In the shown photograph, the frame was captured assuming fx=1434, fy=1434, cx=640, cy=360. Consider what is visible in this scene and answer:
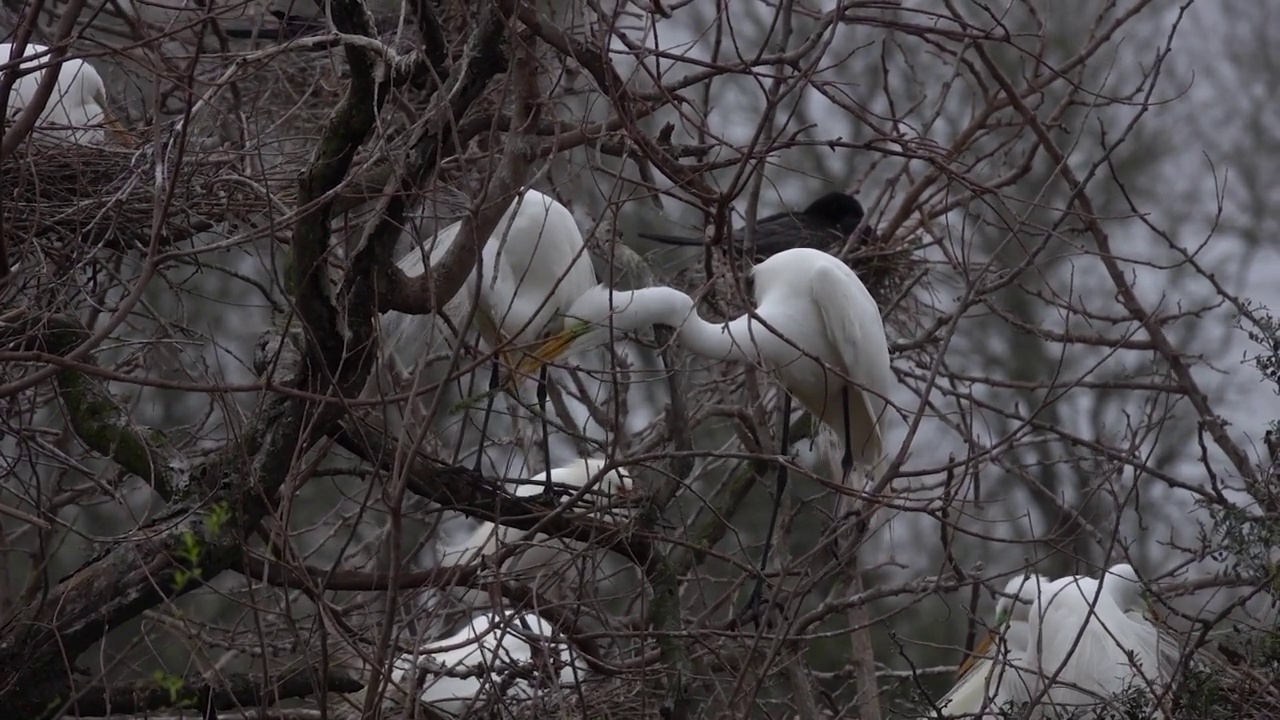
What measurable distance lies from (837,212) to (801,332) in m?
2.91

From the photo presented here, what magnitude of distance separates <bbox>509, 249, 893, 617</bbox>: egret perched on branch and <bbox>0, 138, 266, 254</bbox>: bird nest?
1.05m

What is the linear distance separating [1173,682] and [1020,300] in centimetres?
890

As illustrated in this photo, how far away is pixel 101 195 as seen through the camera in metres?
3.82

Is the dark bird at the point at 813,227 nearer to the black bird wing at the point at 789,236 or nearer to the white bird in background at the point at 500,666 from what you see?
the black bird wing at the point at 789,236

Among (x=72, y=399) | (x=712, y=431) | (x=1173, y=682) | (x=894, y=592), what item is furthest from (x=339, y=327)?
(x=712, y=431)

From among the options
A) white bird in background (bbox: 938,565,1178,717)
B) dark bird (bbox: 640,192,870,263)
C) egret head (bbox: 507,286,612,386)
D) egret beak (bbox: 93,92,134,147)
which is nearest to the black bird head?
dark bird (bbox: 640,192,870,263)

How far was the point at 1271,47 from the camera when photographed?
1406 centimetres

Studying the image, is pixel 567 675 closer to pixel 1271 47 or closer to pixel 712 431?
pixel 712 431

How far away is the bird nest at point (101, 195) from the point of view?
3572 mm

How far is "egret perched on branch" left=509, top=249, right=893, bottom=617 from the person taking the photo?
14.1ft

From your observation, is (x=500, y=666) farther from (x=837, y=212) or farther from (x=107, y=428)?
(x=837, y=212)

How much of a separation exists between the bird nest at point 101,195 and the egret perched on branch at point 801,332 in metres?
1.05

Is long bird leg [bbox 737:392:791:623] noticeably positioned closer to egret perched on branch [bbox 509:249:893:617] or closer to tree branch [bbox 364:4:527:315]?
egret perched on branch [bbox 509:249:893:617]

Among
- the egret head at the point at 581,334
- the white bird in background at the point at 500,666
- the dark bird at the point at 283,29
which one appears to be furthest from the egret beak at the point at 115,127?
the white bird in background at the point at 500,666
